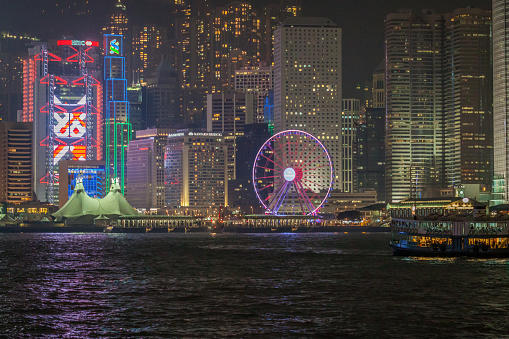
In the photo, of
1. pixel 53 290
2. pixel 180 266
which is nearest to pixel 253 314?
pixel 53 290

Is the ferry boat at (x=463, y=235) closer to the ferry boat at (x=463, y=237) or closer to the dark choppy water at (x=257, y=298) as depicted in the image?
the ferry boat at (x=463, y=237)

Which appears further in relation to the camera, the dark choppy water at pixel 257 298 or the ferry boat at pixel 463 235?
the ferry boat at pixel 463 235

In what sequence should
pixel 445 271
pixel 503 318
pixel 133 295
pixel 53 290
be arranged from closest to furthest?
1. pixel 503 318
2. pixel 133 295
3. pixel 53 290
4. pixel 445 271

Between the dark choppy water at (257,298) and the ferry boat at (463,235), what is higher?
the ferry boat at (463,235)

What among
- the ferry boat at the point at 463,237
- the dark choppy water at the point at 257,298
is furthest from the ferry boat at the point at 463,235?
the dark choppy water at the point at 257,298

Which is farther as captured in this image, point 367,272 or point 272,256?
point 272,256

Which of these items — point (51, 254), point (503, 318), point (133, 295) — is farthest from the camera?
point (51, 254)

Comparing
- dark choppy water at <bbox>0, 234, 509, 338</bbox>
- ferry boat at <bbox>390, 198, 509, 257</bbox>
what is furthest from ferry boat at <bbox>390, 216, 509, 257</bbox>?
dark choppy water at <bbox>0, 234, 509, 338</bbox>

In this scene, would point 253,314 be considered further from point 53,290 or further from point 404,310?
point 53,290
